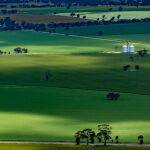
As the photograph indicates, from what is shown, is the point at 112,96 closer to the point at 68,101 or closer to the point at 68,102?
the point at 68,101

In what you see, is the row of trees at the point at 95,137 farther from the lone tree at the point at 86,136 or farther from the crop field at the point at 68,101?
the crop field at the point at 68,101

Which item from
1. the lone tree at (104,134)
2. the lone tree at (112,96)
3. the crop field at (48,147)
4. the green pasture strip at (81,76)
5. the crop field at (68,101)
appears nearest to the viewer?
the crop field at (48,147)

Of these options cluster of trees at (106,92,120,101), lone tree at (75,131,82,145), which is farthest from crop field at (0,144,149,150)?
cluster of trees at (106,92,120,101)

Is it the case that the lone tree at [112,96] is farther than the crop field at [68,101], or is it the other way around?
the lone tree at [112,96]

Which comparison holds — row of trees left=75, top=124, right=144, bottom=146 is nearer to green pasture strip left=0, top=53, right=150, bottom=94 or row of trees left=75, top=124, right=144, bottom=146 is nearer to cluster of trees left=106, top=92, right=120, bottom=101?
cluster of trees left=106, top=92, right=120, bottom=101

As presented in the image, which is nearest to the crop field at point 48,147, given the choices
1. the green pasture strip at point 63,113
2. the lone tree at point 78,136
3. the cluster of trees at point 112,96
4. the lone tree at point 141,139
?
the lone tree at point 78,136

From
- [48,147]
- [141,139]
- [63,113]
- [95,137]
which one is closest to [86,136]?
[95,137]

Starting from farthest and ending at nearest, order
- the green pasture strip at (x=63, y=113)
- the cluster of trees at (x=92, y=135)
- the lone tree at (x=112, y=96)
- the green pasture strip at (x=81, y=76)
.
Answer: the green pasture strip at (x=81, y=76)
the lone tree at (x=112, y=96)
the green pasture strip at (x=63, y=113)
the cluster of trees at (x=92, y=135)

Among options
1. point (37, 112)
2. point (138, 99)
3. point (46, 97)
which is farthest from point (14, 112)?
point (138, 99)

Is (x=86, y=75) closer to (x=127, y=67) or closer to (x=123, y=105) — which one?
(x=127, y=67)
